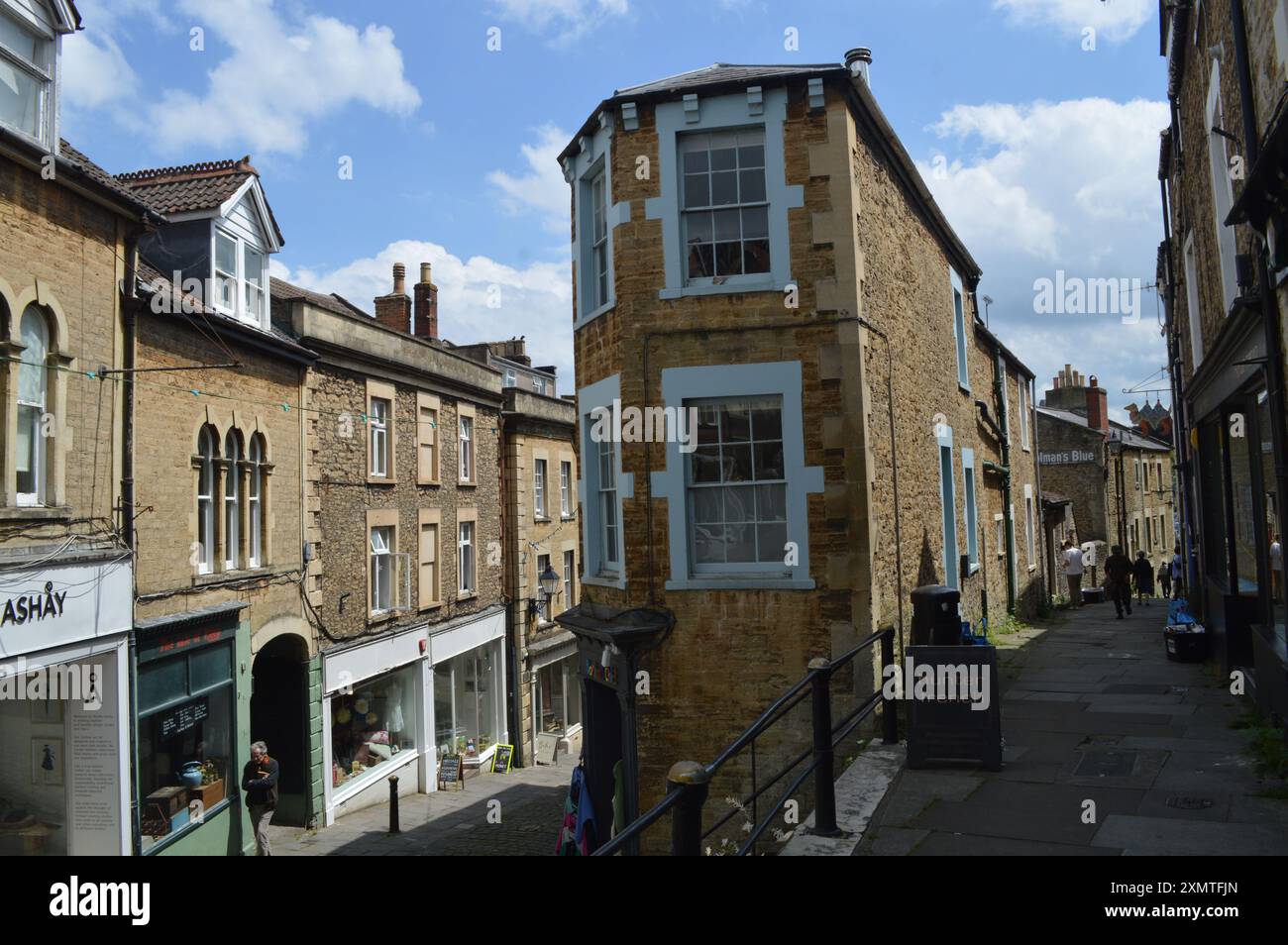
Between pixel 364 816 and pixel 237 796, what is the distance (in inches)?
156

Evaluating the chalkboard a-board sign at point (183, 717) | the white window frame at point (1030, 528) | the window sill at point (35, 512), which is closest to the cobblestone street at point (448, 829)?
the chalkboard a-board sign at point (183, 717)

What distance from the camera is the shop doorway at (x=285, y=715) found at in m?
18.1

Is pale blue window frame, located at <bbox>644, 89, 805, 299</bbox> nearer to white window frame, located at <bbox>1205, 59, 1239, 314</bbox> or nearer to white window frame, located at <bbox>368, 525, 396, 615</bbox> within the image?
white window frame, located at <bbox>1205, 59, 1239, 314</bbox>

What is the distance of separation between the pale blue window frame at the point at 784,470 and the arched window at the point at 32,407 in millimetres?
8077

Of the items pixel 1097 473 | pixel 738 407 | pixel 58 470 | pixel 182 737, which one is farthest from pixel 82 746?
pixel 1097 473

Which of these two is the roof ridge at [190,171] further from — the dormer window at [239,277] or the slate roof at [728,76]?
the slate roof at [728,76]

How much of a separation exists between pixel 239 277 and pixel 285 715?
8470 mm

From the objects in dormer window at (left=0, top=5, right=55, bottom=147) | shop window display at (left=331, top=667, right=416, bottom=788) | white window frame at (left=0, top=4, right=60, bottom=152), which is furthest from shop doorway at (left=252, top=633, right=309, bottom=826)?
dormer window at (left=0, top=5, right=55, bottom=147)

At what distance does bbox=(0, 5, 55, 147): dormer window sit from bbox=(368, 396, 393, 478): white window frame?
9208mm

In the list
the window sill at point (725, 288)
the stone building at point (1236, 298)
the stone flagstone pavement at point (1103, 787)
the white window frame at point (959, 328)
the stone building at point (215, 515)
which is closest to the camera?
the stone flagstone pavement at point (1103, 787)

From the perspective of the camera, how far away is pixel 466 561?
2517 centimetres
